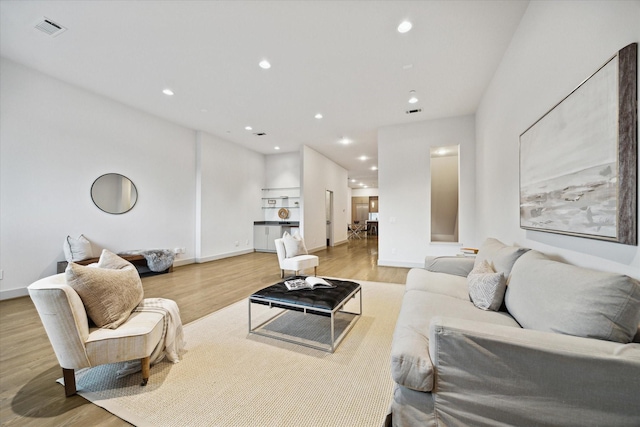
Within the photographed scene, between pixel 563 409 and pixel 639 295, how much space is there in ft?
1.80

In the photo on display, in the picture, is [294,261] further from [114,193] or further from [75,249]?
[114,193]

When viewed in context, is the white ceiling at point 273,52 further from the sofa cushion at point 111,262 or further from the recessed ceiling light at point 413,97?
the sofa cushion at point 111,262

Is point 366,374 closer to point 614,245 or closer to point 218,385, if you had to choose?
point 218,385

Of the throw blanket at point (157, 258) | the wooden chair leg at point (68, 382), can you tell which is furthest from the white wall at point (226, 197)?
the wooden chair leg at point (68, 382)

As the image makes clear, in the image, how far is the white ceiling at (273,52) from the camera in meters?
2.47

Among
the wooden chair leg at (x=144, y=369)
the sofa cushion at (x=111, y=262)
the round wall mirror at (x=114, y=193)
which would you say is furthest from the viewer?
the round wall mirror at (x=114, y=193)

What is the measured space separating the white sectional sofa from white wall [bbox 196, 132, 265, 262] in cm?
605

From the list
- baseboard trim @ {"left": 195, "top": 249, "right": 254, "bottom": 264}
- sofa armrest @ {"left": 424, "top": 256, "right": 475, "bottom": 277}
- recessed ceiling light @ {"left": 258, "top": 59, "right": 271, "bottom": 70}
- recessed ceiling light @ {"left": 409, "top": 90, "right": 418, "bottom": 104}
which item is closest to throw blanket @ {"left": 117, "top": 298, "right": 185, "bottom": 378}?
sofa armrest @ {"left": 424, "top": 256, "right": 475, "bottom": 277}

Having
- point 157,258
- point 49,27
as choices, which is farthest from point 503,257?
point 157,258

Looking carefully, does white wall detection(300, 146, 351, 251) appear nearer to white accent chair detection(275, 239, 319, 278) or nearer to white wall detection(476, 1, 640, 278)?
white accent chair detection(275, 239, 319, 278)

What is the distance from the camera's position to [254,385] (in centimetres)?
173

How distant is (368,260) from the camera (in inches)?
255

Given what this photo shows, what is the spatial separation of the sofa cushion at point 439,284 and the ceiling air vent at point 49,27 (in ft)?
15.3

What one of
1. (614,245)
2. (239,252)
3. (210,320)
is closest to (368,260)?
(239,252)
